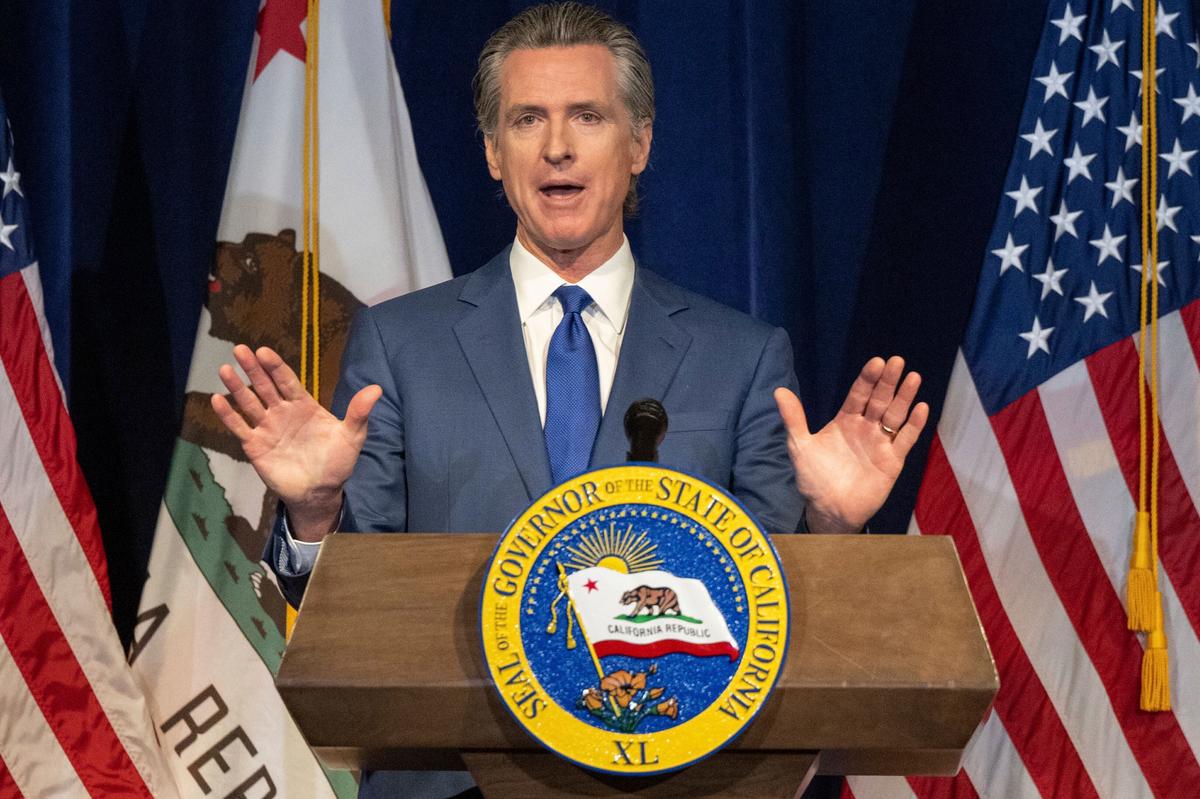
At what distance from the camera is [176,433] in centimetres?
275

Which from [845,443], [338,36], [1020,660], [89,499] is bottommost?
[1020,660]

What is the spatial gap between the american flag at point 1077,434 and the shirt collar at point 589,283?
1.13 metres

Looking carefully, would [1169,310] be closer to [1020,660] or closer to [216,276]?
[1020,660]

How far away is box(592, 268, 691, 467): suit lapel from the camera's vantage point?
1.50 meters

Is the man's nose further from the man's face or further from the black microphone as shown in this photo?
the black microphone

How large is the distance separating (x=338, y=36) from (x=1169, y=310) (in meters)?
1.69

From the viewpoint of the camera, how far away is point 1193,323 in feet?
8.49

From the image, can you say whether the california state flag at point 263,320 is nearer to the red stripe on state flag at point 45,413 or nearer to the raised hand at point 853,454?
the red stripe on state flag at point 45,413

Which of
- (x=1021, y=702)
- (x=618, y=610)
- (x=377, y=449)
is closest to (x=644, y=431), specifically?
(x=618, y=610)

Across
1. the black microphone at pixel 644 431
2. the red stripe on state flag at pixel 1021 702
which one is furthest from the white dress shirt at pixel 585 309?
the red stripe on state flag at pixel 1021 702

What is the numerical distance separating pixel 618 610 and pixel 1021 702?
6.06 ft

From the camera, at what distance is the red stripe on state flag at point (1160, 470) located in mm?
2527

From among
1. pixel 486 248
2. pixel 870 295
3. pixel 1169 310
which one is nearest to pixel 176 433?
pixel 486 248

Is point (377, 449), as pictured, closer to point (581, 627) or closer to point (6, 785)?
point (581, 627)
